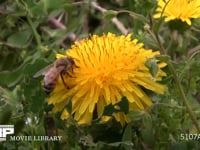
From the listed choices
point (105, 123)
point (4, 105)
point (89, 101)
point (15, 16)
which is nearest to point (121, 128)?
point (105, 123)

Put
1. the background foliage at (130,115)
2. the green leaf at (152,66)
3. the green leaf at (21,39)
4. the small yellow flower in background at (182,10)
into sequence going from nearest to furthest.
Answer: the green leaf at (152,66)
the background foliage at (130,115)
the small yellow flower in background at (182,10)
the green leaf at (21,39)

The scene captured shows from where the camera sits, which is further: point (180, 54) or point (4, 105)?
point (180, 54)

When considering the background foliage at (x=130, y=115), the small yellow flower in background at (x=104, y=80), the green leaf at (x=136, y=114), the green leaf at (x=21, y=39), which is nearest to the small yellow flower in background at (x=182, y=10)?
the background foliage at (x=130, y=115)

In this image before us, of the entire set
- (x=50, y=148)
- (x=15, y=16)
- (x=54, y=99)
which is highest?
(x=15, y=16)

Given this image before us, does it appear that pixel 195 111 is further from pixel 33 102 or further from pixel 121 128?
pixel 33 102

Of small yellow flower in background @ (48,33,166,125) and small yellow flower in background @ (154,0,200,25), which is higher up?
small yellow flower in background @ (154,0,200,25)

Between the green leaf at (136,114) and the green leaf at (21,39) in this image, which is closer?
the green leaf at (136,114)

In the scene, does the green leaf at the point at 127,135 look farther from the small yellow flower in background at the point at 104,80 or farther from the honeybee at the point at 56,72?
the honeybee at the point at 56,72

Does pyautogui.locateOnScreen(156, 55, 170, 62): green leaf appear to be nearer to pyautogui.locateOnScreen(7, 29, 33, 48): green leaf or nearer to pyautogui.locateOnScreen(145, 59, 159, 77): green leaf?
pyautogui.locateOnScreen(145, 59, 159, 77): green leaf

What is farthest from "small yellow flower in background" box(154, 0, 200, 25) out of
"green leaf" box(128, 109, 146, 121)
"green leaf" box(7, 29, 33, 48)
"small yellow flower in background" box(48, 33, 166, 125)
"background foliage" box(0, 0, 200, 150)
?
"green leaf" box(7, 29, 33, 48)
